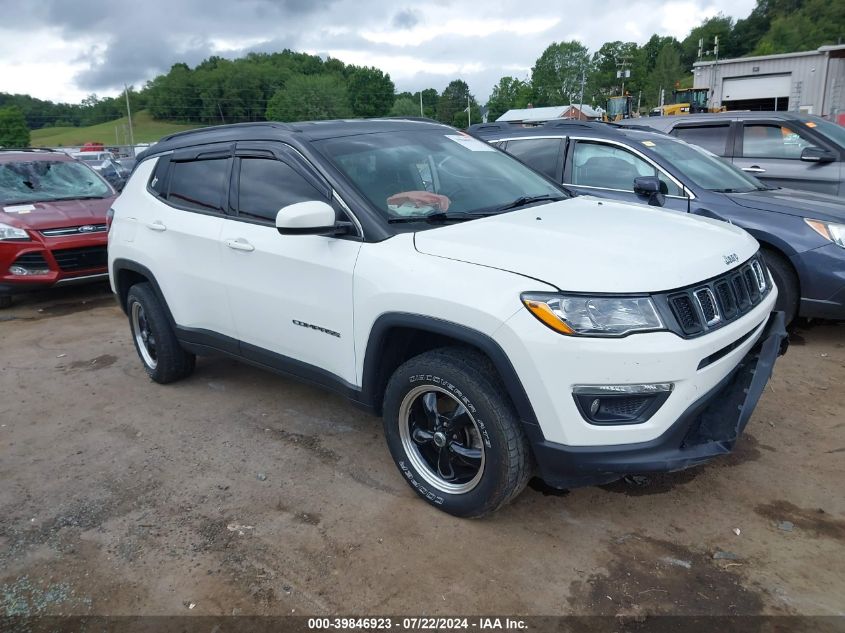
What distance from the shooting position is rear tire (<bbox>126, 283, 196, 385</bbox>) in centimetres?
468

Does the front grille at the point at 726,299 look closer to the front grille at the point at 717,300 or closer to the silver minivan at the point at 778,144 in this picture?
the front grille at the point at 717,300

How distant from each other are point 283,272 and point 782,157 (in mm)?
6958

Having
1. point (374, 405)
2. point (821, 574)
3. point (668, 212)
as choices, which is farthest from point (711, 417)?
point (374, 405)

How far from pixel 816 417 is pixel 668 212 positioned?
1.70m

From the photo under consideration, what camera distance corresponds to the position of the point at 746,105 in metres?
38.2

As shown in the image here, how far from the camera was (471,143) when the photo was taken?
164 inches

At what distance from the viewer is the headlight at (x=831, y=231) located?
16.4ft

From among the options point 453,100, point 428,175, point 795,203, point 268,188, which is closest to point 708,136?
point 795,203

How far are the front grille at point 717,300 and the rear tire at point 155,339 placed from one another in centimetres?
345

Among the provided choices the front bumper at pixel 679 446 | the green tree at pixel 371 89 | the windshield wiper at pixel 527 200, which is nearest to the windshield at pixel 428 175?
the windshield wiper at pixel 527 200

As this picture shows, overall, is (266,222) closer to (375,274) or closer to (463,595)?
(375,274)

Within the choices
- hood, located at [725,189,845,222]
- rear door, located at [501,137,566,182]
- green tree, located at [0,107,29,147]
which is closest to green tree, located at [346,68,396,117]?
green tree, located at [0,107,29,147]

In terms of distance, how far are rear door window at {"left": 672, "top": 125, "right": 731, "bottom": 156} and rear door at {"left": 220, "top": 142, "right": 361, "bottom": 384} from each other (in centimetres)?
621

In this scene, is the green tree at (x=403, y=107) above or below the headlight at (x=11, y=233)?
above
